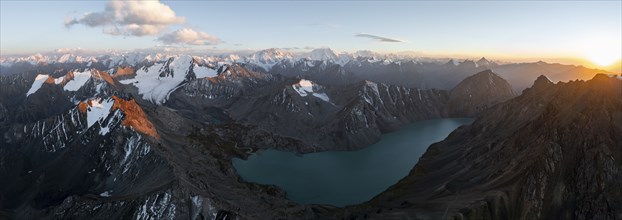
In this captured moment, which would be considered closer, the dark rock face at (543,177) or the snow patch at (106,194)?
the dark rock face at (543,177)

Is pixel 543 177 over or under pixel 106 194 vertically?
over

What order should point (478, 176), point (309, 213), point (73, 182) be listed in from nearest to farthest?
point (309, 213)
point (478, 176)
point (73, 182)

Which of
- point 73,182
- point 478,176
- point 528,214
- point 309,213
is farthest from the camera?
point 73,182

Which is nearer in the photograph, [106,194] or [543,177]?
[543,177]

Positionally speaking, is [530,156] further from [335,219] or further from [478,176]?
[335,219]

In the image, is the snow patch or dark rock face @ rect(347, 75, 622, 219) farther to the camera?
the snow patch

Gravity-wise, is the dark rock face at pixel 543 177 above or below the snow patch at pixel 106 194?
above

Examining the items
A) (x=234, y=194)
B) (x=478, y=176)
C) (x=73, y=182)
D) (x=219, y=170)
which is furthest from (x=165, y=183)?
(x=478, y=176)

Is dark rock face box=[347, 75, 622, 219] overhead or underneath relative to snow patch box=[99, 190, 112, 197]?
overhead
